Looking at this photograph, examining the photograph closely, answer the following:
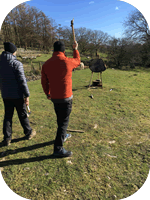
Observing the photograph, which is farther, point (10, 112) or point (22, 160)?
point (10, 112)

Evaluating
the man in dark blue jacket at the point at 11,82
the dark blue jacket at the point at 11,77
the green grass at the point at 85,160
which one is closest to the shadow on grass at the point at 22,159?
the green grass at the point at 85,160

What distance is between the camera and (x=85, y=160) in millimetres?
2535

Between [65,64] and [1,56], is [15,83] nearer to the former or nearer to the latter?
[1,56]

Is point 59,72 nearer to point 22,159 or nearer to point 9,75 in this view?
point 9,75

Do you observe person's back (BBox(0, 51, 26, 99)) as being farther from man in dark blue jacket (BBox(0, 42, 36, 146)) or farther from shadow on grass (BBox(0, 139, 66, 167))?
shadow on grass (BBox(0, 139, 66, 167))

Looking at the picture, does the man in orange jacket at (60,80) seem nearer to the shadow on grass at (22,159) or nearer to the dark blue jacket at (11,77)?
the shadow on grass at (22,159)

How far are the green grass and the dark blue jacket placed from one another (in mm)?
1277

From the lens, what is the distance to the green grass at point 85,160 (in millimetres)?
1980

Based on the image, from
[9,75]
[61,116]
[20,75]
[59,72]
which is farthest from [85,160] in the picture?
[9,75]

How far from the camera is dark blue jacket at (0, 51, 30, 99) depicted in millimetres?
2527

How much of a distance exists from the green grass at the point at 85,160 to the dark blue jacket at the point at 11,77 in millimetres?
1277

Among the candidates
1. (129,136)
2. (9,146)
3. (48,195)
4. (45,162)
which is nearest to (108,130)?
(129,136)

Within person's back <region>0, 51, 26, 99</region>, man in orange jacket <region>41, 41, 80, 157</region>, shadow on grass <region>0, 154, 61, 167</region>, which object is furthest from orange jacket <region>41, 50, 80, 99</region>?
shadow on grass <region>0, 154, 61, 167</region>

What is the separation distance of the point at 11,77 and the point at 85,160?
7.52 feet
